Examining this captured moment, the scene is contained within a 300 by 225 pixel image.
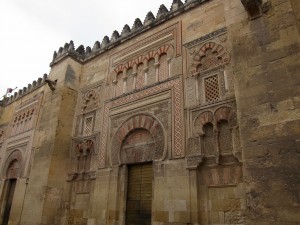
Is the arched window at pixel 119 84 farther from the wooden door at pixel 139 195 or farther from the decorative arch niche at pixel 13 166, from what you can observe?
the decorative arch niche at pixel 13 166

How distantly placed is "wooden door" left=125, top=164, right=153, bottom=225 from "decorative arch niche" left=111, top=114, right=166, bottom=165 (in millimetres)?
248

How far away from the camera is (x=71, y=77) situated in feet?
27.0

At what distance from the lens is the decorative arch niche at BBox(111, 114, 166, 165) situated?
554 cm

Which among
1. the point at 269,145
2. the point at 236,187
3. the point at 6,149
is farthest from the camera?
the point at 6,149

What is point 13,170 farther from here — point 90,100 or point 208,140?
point 208,140

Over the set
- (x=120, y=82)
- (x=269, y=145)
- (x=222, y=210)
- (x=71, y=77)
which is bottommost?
(x=222, y=210)

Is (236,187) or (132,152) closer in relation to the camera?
(236,187)

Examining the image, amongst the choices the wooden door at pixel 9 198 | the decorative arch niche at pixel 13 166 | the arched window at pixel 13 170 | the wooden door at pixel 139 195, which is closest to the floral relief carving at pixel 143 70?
the wooden door at pixel 139 195

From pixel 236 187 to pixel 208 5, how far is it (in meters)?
3.89

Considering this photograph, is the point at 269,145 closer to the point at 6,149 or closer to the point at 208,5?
the point at 208,5

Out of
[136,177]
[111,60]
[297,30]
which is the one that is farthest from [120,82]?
[297,30]

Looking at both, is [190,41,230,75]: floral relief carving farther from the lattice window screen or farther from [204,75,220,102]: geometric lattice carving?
the lattice window screen

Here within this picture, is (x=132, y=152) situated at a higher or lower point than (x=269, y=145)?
higher

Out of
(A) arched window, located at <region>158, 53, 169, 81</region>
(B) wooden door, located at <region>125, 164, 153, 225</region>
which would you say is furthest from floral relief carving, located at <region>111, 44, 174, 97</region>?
(B) wooden door, located at <region>125, 164, 153, 225</region>
